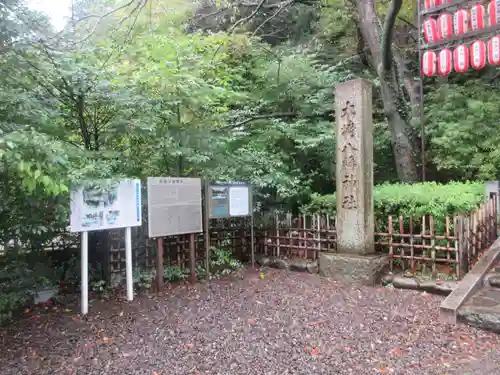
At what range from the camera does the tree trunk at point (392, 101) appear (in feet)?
32.2

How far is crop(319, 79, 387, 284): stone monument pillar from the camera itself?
6.17m

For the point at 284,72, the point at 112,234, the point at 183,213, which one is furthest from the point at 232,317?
the point at 284,72

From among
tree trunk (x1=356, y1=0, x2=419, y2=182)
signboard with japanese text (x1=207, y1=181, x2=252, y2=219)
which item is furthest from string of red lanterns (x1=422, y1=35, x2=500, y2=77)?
signboard with japanese text (x1=207, y1=181, x2=252, y2=219)

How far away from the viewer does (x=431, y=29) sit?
29.8 feet

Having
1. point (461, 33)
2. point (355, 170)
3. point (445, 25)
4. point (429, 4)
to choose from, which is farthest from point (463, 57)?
point (355, 170)

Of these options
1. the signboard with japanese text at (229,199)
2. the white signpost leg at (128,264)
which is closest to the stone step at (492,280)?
the signboard with japanese text at (229,199)

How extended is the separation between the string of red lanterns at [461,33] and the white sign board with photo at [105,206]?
7.99 meters

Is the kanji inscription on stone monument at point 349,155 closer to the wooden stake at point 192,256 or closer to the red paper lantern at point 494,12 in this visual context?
the wooden stake at point 192,256

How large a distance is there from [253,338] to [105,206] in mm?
2613

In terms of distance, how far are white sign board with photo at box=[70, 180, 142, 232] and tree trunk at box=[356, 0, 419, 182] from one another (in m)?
7.50

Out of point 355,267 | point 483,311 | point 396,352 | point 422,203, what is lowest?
point 396,352

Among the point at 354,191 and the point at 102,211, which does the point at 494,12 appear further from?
the point at 102,211

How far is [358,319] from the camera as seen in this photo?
4574mm

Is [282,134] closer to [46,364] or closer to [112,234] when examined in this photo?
[112,234]
